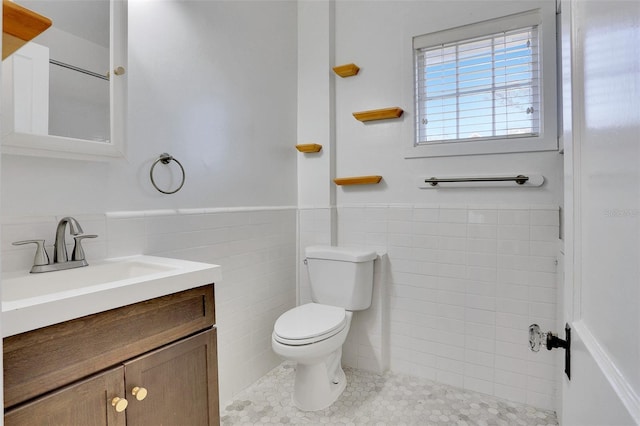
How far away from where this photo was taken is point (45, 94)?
46.6 inches

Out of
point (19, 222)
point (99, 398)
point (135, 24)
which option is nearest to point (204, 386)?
point (99, 398)

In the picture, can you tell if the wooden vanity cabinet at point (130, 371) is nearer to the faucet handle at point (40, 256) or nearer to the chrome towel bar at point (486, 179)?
the faucet handle at point (40, 256)

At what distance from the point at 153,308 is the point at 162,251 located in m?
0.62

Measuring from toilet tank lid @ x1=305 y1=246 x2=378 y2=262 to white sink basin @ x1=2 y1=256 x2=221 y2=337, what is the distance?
1022 mm

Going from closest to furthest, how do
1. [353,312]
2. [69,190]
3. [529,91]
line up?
[69,190] → [529,91] → [353,312]

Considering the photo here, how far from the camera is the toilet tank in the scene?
211 cm

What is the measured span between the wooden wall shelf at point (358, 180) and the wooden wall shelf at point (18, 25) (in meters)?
1.72

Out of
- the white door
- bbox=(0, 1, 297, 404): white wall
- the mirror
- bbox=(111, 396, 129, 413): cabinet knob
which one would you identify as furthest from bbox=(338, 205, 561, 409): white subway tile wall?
bbox=(111, 396, 129, 413): cabinet knob

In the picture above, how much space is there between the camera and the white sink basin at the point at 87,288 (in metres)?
0.77

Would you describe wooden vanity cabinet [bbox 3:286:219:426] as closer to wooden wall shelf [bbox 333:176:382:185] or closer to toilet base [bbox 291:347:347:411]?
toilet base [bbox 291:347:347:411]

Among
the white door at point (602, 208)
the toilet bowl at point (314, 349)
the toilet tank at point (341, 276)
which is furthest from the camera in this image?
the toilet tank at point (341, 276)

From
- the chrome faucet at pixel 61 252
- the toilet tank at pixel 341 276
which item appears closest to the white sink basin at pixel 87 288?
the chrome faucet at pixel 61 252

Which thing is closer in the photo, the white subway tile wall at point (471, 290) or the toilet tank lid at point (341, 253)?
the white subway tile wall at point (471, 290)

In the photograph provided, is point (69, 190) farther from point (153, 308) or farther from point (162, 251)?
point (153, 308)
